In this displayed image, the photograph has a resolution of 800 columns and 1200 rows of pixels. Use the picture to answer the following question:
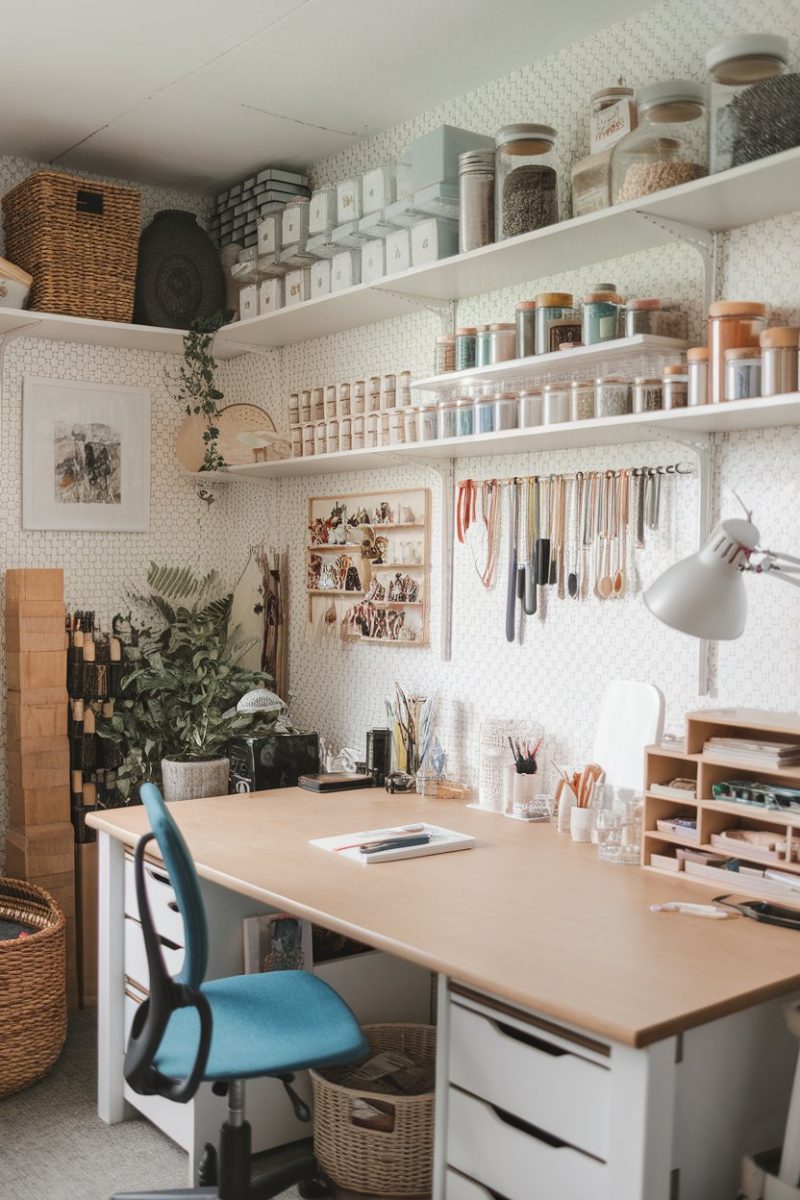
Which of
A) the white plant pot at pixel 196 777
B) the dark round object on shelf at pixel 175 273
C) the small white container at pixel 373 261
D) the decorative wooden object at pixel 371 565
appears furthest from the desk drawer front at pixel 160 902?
the dark round object on shelf at pixel 175 273

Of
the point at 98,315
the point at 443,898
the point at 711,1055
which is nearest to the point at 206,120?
the point at 98,315

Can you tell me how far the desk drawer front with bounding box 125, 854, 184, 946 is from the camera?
2.79 metres

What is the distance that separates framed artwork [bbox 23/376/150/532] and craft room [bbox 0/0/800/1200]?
0.6 inches

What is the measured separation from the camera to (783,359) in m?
2.25

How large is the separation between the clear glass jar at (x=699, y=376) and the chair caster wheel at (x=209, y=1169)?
188 centimetres

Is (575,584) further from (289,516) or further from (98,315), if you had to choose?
(98,315)

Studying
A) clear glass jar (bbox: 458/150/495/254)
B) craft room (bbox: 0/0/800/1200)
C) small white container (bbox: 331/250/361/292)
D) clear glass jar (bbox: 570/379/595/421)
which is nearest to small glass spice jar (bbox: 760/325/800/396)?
craft room (bbox: 0/0/800/1200)

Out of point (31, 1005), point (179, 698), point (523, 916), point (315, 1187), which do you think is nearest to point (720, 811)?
point (523, 916)

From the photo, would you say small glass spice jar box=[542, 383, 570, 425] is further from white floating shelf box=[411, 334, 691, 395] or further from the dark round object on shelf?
the dark round object on shelf

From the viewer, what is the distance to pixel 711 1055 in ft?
6.23

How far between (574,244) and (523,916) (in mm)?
1580

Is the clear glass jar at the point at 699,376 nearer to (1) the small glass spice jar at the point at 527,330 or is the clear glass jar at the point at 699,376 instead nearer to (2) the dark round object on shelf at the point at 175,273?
(1) the small glass spice jar at the point at 527,330

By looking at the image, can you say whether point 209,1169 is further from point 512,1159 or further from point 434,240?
point 434,240

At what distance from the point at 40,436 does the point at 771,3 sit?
263 cm
